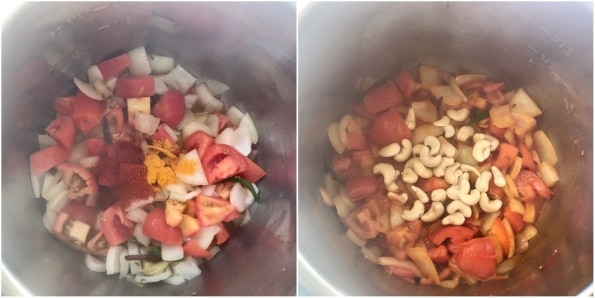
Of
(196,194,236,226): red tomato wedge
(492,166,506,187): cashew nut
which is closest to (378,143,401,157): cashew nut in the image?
(492,166,506,187): cashew nut

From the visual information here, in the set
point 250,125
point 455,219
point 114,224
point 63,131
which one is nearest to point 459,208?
point 455,219

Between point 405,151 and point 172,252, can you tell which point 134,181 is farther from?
point 405,151

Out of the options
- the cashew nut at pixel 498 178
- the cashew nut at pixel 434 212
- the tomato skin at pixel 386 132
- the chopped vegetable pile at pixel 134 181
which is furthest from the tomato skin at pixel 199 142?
the cashew nut at pixel 498 178

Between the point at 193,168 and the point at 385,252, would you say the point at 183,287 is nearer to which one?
the point at 193,168

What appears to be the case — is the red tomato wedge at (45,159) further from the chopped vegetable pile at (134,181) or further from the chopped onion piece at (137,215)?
the chopped onion piece at (137,215)

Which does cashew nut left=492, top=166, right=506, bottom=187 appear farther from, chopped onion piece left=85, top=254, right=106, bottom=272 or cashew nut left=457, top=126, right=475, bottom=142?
chopped onion piece left=85, top=254, right=106, bottom=272
